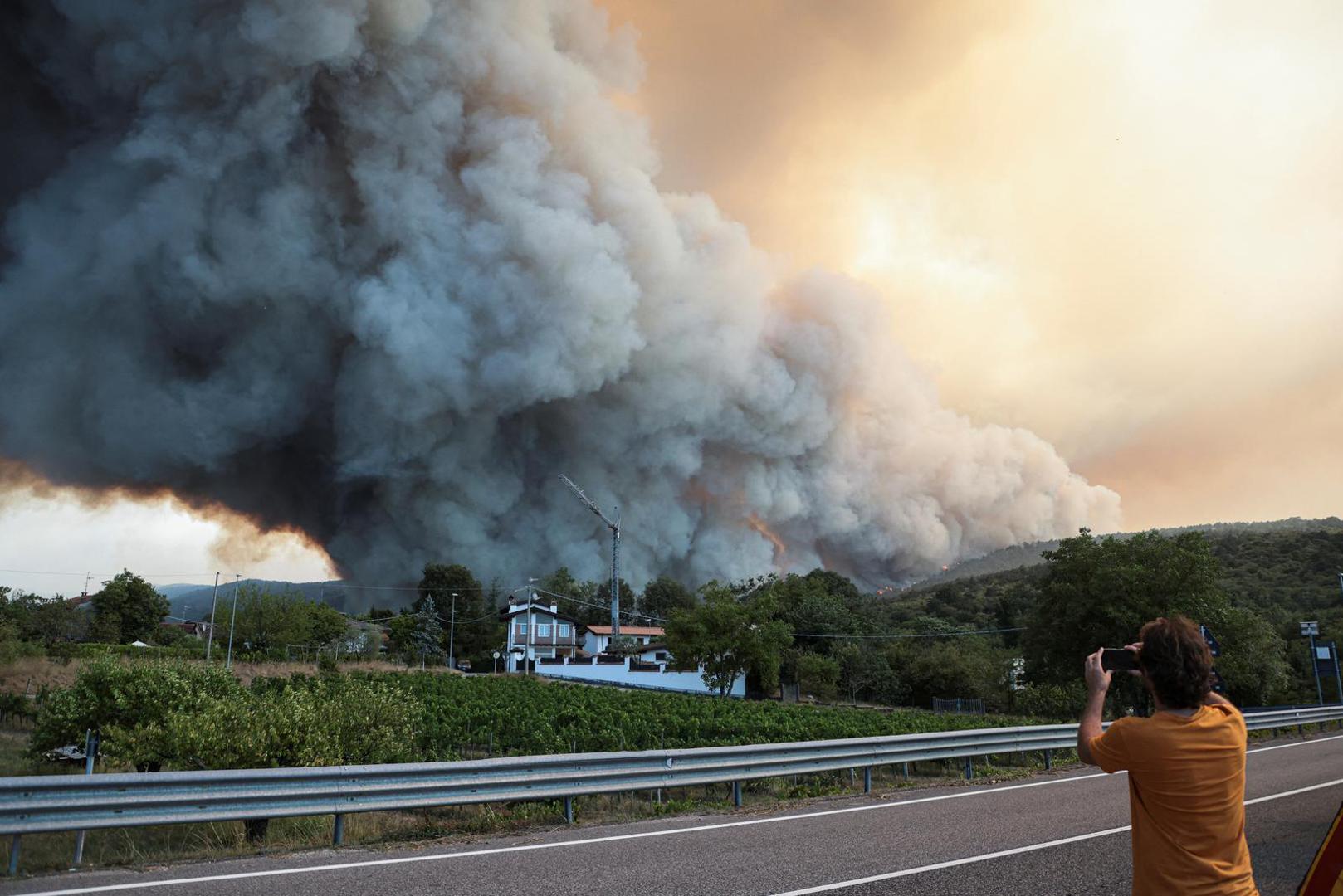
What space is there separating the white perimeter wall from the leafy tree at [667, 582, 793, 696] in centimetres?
909

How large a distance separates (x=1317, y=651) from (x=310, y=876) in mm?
40174

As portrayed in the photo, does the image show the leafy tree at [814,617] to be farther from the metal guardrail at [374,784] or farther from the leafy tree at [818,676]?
the metal guardrail at [374,784]

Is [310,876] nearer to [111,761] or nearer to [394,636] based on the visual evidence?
[111,761]

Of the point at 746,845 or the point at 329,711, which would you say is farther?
the point at 329,711

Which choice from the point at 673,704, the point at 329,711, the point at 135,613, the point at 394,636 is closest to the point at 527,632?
the point at 394,636

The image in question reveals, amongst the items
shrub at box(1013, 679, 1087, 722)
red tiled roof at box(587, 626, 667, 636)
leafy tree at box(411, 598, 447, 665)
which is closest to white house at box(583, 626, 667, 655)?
red tiled roof at box(587, 626, 667, 636)

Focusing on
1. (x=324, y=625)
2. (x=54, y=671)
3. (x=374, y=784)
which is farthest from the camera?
(x=324, y=625)

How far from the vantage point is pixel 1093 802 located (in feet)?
34.9

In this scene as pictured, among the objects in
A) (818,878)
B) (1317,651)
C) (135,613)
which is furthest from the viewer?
(135,613)

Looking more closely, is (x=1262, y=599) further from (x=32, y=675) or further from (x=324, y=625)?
(x=32, y=675)

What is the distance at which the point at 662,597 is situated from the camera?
10819 cm

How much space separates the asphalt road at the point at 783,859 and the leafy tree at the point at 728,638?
123ft

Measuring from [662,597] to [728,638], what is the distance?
61.3 m

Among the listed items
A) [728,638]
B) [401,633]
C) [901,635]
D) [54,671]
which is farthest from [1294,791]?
[401,633]
